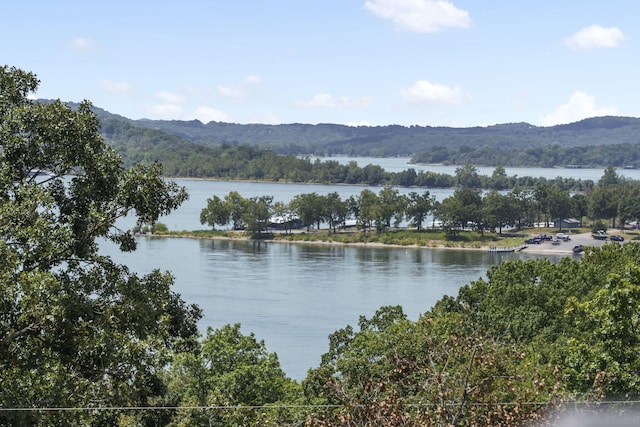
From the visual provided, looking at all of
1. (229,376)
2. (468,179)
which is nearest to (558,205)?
(468,179)

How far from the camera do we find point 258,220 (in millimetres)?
58438

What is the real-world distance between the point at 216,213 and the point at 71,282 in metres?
54.1

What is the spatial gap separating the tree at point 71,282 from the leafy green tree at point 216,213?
173 feet

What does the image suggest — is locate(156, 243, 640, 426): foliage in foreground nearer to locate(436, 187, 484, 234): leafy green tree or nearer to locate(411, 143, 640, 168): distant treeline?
locate(436, 187, 484, 234): leafy green tree

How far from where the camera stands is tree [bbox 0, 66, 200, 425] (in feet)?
18.8

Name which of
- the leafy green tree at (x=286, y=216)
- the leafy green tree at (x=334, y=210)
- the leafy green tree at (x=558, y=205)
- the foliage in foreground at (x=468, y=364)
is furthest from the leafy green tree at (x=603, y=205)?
the foliage in foreground at (x=468, y=364)

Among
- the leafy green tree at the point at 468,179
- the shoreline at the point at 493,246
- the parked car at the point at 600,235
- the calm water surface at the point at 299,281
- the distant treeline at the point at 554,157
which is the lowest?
the calm water surface at the point at 299,281

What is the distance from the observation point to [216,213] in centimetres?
6016

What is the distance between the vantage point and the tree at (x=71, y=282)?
5742 mm

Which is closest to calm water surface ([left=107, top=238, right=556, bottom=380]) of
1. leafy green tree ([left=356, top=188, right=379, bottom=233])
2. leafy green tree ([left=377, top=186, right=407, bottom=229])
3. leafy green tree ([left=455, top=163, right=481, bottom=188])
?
leafy green tree ([left=356, top=188, right=379, bottom=233])

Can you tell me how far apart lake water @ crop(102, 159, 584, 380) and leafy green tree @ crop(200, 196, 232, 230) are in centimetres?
474

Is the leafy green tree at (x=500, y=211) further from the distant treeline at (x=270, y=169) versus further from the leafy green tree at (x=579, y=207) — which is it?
the distant treeline at (x=270, y=169)

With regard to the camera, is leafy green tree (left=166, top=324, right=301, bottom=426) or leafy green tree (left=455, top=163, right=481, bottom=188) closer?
leafy green tree (left=166, top=324, right=301, bottom=426)

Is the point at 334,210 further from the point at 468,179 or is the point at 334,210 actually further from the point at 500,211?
the point at 468,179
